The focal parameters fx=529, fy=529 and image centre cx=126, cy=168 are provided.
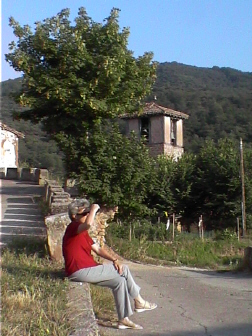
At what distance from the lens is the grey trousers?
5590 mm

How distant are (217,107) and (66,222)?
50318mm

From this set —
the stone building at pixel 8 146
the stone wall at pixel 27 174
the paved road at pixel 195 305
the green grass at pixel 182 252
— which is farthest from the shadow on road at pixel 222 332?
the stone building at pixel 8 146

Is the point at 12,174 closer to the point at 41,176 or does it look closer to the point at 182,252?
the point at 41,176

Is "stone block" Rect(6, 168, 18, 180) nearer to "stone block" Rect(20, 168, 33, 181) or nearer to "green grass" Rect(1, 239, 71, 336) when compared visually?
"stone block" Rect(20, 168, 33, 181)

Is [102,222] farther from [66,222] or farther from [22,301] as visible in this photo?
[22,301]

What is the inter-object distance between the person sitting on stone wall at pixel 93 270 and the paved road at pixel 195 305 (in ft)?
0.68

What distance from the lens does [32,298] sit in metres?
5.20

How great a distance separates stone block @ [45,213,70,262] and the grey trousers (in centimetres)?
232

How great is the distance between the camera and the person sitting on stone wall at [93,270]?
561 cm

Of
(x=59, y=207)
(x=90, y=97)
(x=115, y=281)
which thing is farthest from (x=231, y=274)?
(x=90, y=97)

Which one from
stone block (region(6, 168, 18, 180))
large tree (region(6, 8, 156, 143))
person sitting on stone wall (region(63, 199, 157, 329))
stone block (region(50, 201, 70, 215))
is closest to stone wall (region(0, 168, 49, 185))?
stone block (region(6, 168, 18, 180))

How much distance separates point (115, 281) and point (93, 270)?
10.9 inches

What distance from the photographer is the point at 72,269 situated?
5.86 metres

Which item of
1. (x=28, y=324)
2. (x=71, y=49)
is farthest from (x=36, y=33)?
(x=28, y=324)
